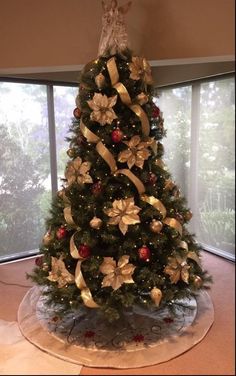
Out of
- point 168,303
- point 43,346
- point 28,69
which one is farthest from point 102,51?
point 43,346

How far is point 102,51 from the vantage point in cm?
183

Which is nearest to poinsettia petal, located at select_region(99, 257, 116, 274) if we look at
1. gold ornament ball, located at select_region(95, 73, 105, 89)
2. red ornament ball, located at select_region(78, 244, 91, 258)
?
red ornament ball, located at select_region(78, 244, 91, 258)

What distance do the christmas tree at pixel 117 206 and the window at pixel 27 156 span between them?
54.5 inches

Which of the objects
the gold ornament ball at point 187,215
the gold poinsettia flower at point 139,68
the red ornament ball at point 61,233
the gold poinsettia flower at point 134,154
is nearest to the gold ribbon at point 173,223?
the gold ornament ball at point 187,215

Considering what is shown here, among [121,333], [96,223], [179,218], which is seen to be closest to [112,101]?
[96,223]

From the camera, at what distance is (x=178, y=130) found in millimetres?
2195

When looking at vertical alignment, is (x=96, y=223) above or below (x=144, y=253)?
above

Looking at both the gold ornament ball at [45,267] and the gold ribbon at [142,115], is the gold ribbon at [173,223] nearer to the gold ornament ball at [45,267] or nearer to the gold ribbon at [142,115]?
the gold ribbon at [142,115]

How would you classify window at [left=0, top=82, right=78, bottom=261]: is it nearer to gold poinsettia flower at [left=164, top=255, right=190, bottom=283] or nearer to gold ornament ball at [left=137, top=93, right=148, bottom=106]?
gold ornament ball at [left=137, top=93, right=148, bottom=106]

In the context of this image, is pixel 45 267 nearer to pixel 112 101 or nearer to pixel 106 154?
pixel 106 154

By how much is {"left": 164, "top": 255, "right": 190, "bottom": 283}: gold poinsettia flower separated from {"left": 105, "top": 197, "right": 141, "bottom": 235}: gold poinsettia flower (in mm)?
339

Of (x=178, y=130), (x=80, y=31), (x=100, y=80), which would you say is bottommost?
(x=178, y=130)

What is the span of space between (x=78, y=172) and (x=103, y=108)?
39 cm

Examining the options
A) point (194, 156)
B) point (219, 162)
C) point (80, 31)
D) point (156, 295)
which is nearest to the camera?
point (219, 162)
